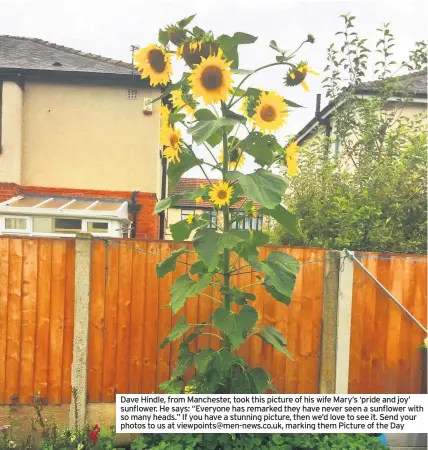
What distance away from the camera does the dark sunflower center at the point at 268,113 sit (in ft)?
6.42

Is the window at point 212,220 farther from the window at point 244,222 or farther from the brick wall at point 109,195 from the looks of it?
the brick wall at point 109,195

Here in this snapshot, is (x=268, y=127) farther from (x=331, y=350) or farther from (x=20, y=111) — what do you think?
(x=20, y=111)

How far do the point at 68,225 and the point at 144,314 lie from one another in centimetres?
448

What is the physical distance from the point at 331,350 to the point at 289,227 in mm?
1348

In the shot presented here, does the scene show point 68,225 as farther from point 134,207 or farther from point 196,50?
point 196,50

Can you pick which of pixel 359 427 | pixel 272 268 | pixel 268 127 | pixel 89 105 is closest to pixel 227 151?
pixel 268 127

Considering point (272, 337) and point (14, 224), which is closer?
point (272, 337)

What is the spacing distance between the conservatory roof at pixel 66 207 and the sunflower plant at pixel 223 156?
4.52 meters

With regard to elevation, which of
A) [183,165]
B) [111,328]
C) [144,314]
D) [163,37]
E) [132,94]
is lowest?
[111,328]

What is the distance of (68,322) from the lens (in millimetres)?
2908

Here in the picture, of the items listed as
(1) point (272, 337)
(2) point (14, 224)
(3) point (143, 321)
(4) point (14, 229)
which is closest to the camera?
(1) point (272, 337)

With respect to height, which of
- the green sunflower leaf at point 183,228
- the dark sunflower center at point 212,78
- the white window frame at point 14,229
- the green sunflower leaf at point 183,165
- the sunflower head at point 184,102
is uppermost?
the dark sunflower center at point 212,78

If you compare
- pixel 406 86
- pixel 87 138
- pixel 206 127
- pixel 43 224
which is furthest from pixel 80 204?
pixel 206 127

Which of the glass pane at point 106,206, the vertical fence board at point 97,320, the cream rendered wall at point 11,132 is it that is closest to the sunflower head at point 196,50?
the vertical fence board at point 97,320
